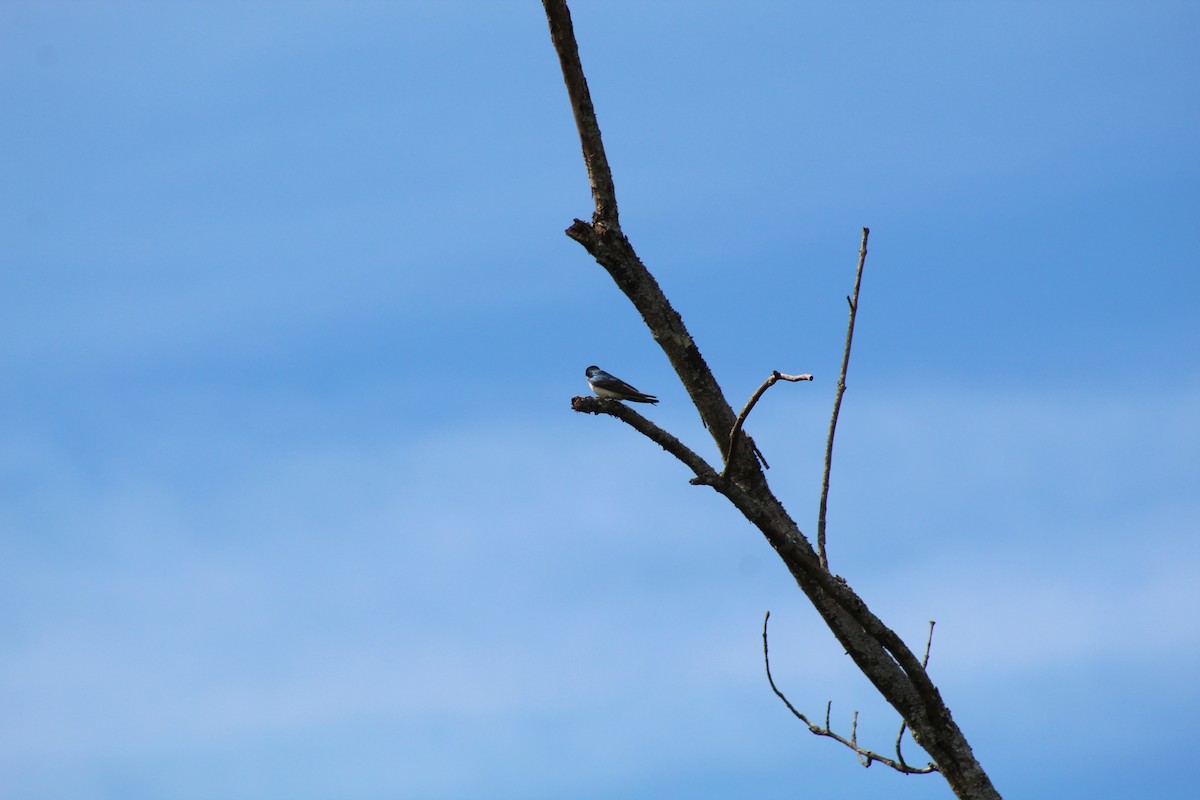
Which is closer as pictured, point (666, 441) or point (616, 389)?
point (666, 441)

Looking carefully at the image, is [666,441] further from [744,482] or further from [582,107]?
[582,107]

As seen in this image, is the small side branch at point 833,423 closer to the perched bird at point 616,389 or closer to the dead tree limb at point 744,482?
the dead tree limb at point 744,482

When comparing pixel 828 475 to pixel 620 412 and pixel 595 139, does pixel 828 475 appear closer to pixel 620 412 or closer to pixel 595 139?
pixel 620 412

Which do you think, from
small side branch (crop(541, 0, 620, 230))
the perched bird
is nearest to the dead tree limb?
small side branch (crop(541, 0, 620, 230))

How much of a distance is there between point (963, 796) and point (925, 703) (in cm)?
54

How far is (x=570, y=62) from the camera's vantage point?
24.0 feet

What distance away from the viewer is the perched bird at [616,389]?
13.4m

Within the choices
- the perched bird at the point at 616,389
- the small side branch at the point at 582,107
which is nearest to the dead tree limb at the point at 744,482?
the small side branch at the point at 582,107

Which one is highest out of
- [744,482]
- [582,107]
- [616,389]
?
[616,389]

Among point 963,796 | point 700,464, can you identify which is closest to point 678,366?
point 700,464

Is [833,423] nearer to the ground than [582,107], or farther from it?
nearer to the ground

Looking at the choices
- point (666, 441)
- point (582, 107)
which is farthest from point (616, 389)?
point (666, 441)

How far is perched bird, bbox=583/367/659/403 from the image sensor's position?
526 inches

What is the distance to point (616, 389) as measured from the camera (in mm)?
13516
